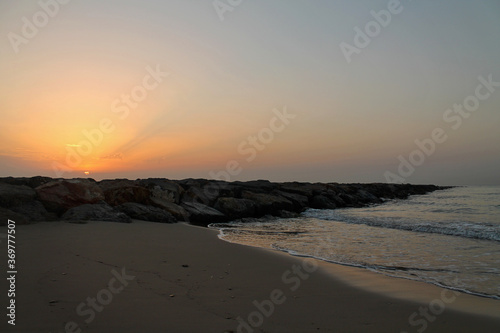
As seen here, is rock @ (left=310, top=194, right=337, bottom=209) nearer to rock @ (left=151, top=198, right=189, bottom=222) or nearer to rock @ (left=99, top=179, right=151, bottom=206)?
rock @ (left=151, top=198, right=189, bottom=222)

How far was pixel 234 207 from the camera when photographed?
18922mm

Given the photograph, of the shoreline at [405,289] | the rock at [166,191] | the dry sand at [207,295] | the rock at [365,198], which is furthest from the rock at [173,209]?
the rock at [365,198]

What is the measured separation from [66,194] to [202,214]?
21.6 feet

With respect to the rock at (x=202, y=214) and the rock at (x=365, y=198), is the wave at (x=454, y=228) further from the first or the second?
the rock at (x=365, y=198)

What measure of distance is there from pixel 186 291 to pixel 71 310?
1.57 meters

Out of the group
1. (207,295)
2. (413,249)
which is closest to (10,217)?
(207,295)

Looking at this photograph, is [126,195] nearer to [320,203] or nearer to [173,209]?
[173,209]

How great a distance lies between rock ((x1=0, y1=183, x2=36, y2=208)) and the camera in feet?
36.8

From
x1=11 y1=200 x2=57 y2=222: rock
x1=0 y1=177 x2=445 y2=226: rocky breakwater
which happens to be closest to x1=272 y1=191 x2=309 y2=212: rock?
x1=0 y1=177 x2=445 y2=226: rocky breakwater

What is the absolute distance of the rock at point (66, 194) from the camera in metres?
12.3

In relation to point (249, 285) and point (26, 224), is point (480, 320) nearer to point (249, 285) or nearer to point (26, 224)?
point (249, 285)

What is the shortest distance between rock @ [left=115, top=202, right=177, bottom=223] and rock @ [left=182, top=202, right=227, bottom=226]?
81.9 inches

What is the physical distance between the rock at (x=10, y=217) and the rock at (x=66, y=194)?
1785 mm

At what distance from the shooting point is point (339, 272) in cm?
676
